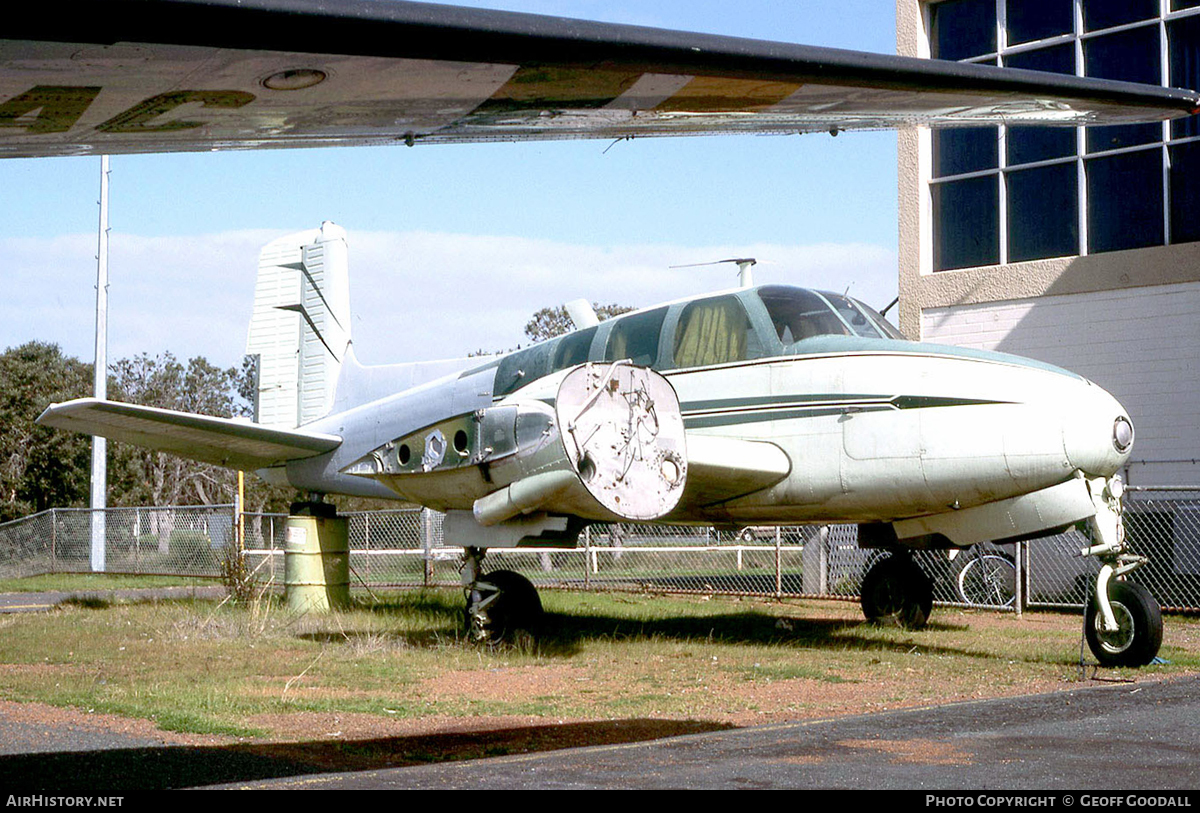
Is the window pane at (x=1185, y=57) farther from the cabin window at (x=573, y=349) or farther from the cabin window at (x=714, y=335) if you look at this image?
the cabin window at (x=573, y=349)

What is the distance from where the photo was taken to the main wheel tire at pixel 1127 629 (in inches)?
369

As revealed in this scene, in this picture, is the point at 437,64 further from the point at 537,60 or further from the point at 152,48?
the point at 152,48

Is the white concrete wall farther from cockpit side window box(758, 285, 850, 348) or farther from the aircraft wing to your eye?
the aircraft wing

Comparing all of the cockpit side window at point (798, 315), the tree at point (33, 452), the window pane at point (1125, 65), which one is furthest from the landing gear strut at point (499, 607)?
the tree at point (33, 452)

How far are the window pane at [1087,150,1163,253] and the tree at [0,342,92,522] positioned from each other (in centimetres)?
3677

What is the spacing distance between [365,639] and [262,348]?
669 cm

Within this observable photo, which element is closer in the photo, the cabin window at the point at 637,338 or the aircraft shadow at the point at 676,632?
the aircraft shadow at the point at 676,632

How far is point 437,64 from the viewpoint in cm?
284

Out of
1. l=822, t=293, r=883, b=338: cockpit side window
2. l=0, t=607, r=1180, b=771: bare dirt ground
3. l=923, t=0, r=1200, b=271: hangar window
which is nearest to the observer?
l=0, t=607, r=1180, b=771: bare dirt ground

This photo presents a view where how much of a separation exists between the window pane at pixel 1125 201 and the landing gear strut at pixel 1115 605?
1200 cm

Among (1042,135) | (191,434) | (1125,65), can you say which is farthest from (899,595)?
(1125,65)

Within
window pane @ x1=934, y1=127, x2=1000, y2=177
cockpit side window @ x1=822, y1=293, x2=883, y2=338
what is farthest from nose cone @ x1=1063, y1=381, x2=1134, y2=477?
window pane @ x1=934, y1=127, x2=1000, y2=177

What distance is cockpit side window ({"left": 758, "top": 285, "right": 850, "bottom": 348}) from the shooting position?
36.3 feet

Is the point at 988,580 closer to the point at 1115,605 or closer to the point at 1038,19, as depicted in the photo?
the point at 1115,605
